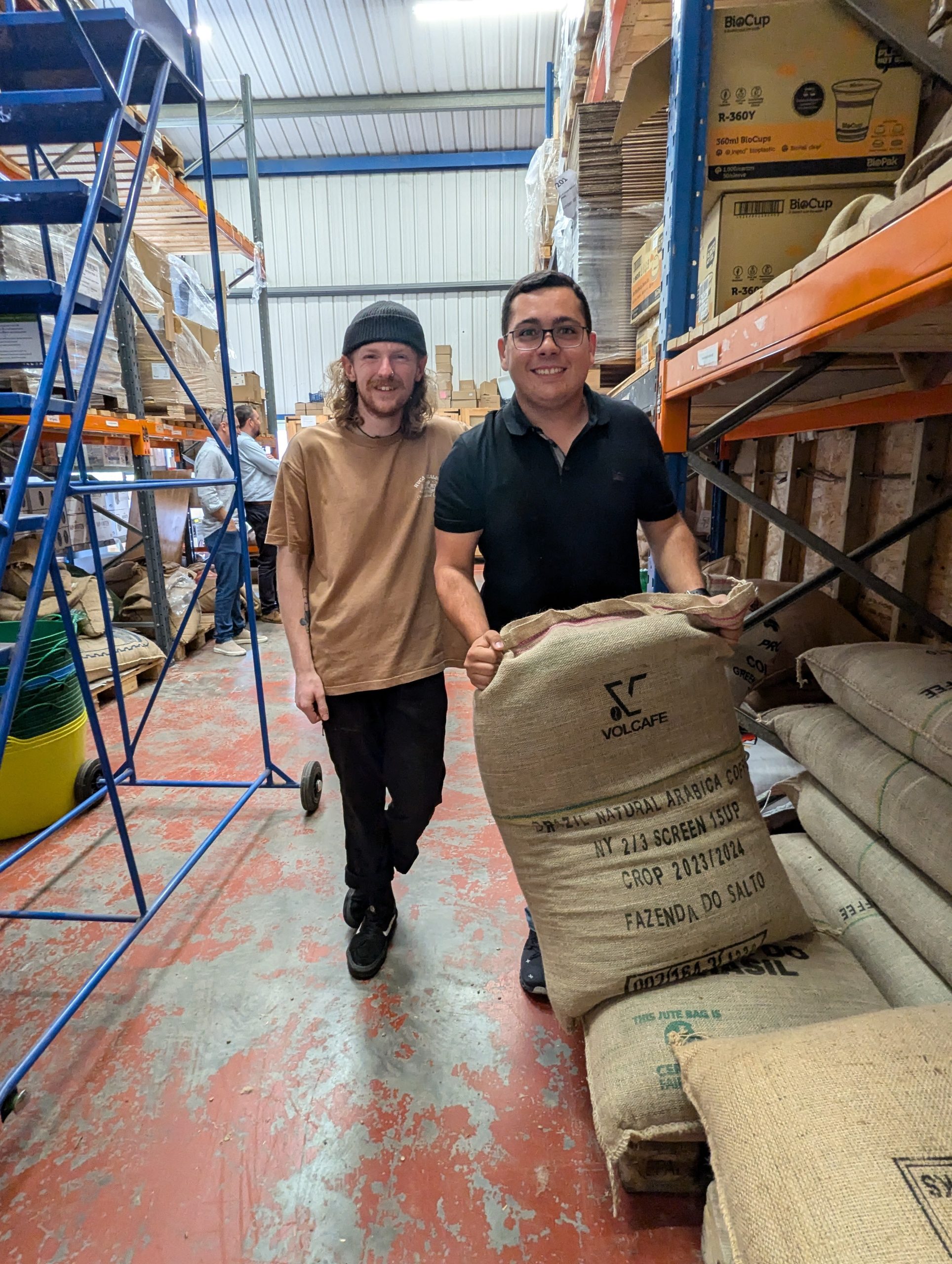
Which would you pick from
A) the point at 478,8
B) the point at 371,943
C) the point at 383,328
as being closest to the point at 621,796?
the point at 371,943

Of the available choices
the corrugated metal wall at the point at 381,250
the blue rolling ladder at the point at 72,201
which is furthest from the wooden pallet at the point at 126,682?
the corrugated metal wall at the point at 381,250

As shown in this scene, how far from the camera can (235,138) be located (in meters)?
10.5

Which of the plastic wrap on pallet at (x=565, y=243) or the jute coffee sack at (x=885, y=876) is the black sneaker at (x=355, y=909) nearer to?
the jute coffee sack at (x=885, y=876)

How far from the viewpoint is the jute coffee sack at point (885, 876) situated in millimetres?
1543

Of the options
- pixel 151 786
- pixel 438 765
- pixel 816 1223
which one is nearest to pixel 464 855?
pixel 438 765

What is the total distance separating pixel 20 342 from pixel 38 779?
1816 mm

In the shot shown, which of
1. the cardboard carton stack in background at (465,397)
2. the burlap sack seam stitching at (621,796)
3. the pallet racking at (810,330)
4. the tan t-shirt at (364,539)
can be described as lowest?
the burlap sack seam stitching at (621,796)

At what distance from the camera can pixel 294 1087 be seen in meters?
1.77

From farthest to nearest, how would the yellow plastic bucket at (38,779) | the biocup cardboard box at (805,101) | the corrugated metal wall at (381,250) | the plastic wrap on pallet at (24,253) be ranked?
the corrugated metal wall at (381,250), the plastic wrap on pallet at (24,253), the yellow plastic bucket at (38,779), the biocup cardboard box at (805,101)

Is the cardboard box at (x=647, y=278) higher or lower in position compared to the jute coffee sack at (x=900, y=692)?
higher

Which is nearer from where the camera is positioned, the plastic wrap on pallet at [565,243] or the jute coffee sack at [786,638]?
the jute coffee sack at [786,638]

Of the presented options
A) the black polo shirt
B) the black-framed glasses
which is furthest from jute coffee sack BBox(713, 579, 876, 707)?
the black-framed glasses

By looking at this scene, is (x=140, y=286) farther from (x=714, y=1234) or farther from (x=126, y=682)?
(x=714, y=1234)

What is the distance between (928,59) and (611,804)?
220 cm
